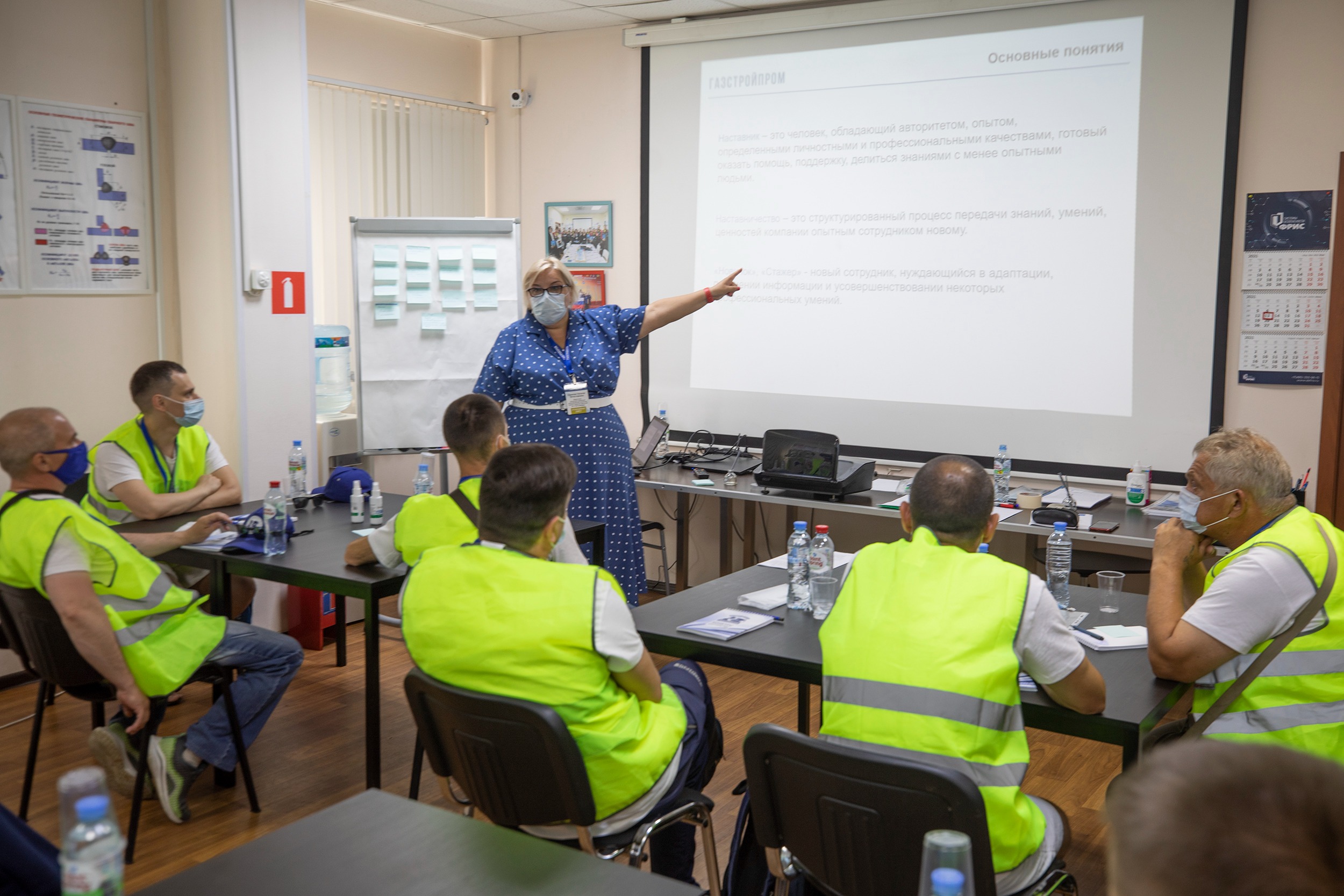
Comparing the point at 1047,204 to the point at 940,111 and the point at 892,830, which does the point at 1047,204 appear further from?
the point at 892,830

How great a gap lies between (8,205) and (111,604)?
2.24 metres

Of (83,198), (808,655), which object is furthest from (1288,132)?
(83,198)

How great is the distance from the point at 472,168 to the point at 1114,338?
362cm

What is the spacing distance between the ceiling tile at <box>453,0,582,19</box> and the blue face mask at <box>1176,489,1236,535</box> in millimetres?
3996

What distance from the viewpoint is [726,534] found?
546cm

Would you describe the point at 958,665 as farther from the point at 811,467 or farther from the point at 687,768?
the point at 811,467

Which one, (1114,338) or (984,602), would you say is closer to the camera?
(984,602)

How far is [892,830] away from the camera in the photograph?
5.58 feet

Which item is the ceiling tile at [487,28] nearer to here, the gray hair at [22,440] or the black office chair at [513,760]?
the gray hair at [22,440]

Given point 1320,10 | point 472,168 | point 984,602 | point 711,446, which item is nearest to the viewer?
point 984,602

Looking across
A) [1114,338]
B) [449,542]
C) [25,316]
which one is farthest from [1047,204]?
[25,316]

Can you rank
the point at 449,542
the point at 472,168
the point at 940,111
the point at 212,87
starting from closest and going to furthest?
the point at 449,542 < the point at 212,87 < the point at 940,111 < the point at 472,168

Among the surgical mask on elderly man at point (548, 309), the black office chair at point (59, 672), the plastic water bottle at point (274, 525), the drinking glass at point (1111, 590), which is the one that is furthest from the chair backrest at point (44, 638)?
the drinking glass at point (1111, 590)

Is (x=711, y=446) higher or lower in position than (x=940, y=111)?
lower
